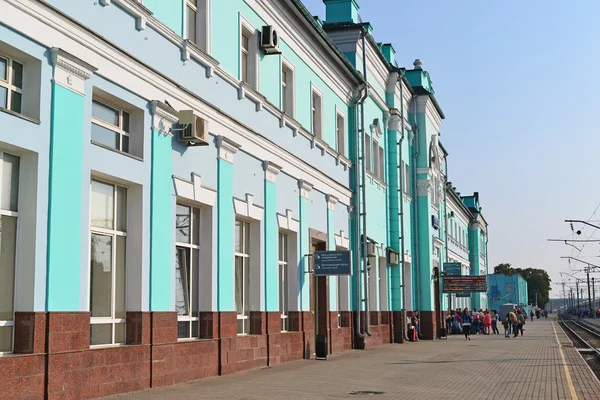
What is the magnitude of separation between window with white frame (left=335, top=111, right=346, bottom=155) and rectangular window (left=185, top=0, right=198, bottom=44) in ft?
33.7

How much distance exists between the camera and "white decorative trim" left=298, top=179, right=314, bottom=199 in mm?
20281

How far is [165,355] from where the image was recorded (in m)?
12.5

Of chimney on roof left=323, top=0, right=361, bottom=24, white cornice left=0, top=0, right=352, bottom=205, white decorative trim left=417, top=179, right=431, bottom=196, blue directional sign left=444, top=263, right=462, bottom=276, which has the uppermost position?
chimney on roof left=323, top=0, right=361, bottom=24

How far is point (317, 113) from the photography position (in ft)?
74.5

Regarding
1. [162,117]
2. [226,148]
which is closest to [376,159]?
[226,148]

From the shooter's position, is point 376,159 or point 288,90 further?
point 376,159

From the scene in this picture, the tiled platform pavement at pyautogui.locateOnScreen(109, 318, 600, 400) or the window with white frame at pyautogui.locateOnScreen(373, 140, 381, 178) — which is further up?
the window with white frame at pyautogui.locateOnScreen(373, 140, 381, 178)

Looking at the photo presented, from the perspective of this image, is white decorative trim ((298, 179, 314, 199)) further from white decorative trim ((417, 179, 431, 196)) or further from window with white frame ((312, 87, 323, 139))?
white decorative trim ((417, 179, 431, 196))

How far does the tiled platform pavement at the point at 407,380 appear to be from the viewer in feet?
40.5

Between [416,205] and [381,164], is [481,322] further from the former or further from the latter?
[381,164]

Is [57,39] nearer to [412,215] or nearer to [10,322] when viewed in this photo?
[10,322]

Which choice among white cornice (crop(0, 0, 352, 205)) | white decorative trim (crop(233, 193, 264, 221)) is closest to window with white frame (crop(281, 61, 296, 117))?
white cornice (crop(0, 0, 352, 205))

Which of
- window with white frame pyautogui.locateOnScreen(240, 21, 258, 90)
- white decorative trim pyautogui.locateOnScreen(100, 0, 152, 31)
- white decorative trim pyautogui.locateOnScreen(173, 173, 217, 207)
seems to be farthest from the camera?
window with white frame pyautogui.locateOnScreen(240, 21, 258, 90)

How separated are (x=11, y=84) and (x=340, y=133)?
16194 mm
